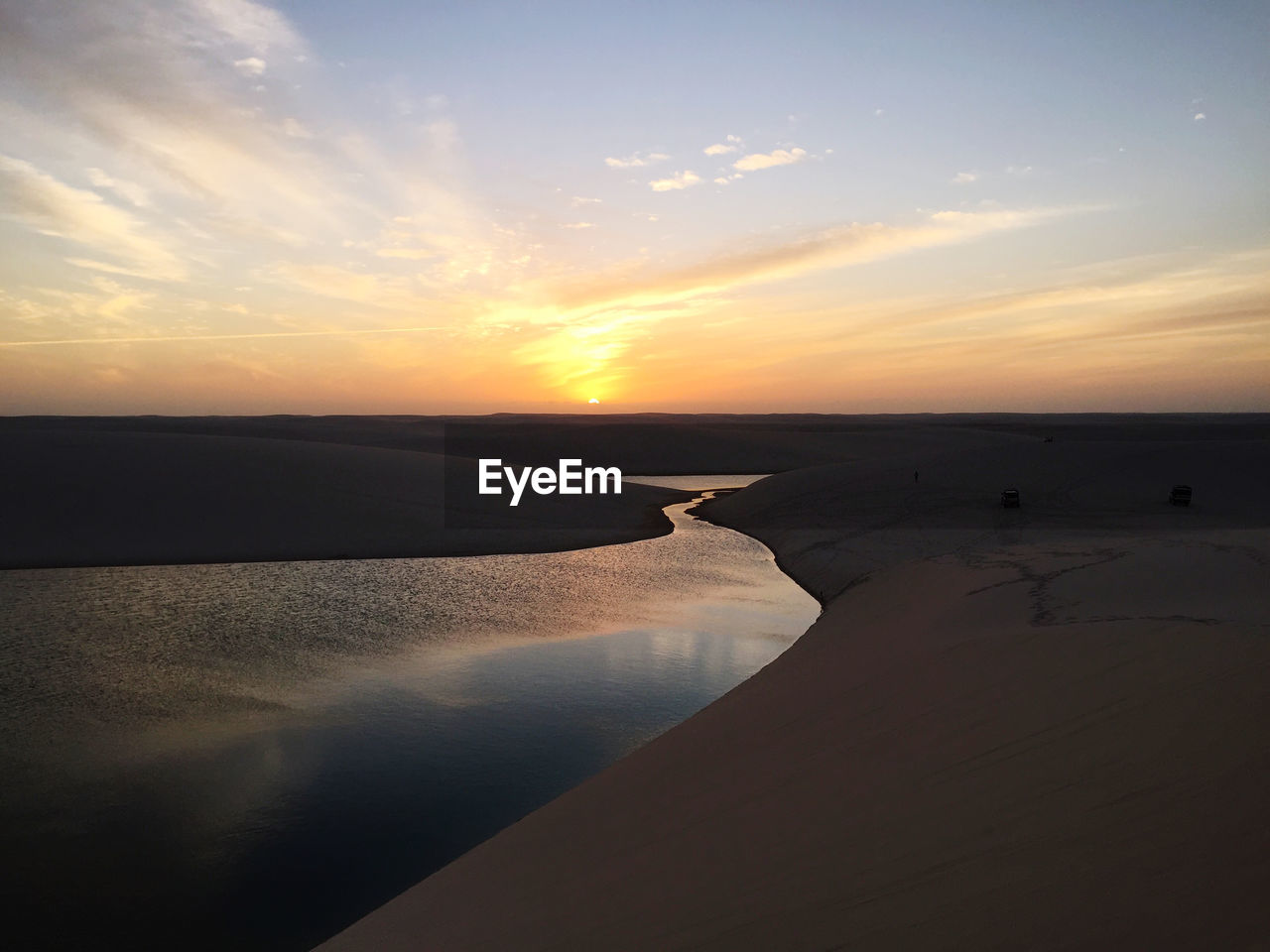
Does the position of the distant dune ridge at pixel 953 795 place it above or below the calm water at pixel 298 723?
above

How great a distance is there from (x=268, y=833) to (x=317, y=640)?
20.7 feet

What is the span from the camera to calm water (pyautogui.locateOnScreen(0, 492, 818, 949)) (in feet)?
19.5

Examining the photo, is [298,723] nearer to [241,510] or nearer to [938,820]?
[938,820]

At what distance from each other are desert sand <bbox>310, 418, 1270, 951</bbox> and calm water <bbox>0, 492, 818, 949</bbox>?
1.16 m

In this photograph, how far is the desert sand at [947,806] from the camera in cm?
326

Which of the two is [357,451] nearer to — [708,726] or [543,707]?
[543,707]

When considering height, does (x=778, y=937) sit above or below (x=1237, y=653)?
below

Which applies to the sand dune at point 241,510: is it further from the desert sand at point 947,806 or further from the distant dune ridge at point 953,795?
the desert sand at point 947,806

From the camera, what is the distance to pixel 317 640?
12.6 metres

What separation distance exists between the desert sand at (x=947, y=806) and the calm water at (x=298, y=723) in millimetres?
1162

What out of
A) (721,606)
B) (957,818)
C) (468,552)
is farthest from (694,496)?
(957,818)

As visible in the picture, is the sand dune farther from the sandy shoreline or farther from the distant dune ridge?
the sandy shoreline

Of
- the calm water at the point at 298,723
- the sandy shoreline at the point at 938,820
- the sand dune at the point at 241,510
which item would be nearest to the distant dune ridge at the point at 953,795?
the sandy shoreline at the point at 938,820

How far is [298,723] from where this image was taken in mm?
9023
